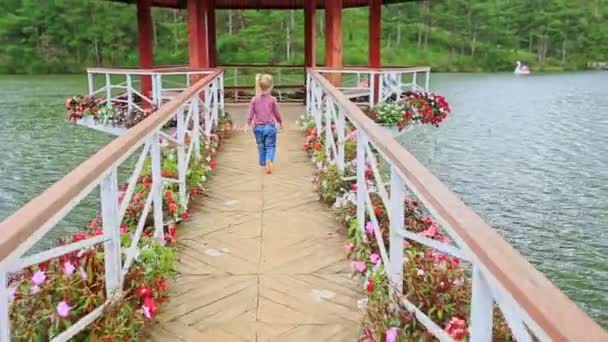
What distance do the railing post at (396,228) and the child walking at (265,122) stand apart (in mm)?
3717

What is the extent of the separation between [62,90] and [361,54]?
80.9 feet

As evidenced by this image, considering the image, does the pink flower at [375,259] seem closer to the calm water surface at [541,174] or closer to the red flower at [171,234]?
the red flower at [171,234]

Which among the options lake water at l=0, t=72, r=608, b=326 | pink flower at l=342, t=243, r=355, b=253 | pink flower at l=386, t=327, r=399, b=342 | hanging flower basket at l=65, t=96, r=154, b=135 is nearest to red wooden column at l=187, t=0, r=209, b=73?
hanging flower basket at l=65, t=96, r=154, b=135

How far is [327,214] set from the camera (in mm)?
5219

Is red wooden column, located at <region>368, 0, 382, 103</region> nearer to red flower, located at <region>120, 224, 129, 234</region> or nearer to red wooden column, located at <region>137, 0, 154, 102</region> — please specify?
red wooden column, located at <region>137, 0, 154, 102</region>

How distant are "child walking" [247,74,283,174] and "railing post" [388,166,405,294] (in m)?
3.72

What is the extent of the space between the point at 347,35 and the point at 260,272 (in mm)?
54328

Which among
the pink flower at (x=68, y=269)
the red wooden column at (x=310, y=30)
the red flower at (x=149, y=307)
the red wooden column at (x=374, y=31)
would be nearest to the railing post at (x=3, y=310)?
the pink flower at (x=68, y=269)

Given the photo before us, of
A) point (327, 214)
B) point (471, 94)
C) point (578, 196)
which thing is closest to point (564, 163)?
point (578, 196)

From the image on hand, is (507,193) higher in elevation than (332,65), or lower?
lower

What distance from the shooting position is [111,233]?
3.02 m

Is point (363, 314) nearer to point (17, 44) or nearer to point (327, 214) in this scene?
point (327, 214)

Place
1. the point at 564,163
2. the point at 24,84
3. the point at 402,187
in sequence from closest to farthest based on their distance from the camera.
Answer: the point at 402,187 → the point at 564,163 → the point at 24,84

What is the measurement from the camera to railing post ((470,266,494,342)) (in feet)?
6.45
